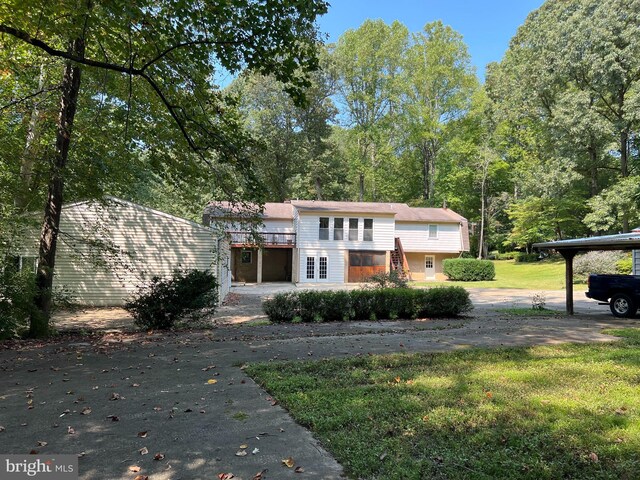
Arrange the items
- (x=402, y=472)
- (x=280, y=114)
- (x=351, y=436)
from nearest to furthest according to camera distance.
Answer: (x=402, y=472) < (x=351, y=436) < (x=280, y=114)

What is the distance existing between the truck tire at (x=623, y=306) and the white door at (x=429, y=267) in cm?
2136

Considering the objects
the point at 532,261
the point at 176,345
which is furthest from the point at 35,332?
the point at 532,261

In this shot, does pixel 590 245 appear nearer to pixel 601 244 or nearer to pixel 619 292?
pixel 601 244

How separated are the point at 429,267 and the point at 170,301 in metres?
27.7

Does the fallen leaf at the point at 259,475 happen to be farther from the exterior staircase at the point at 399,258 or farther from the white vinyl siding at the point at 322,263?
the exterior staircase at the point at 399,258

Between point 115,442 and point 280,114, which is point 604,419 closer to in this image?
point 115,442

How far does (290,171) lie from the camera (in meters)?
42.5

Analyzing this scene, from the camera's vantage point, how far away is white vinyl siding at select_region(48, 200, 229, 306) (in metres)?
16.4

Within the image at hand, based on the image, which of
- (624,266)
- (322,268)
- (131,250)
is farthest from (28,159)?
(624,266)

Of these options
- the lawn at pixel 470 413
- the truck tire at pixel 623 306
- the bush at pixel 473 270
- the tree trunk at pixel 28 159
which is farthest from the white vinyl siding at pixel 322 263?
the lawn at pixel 470 413

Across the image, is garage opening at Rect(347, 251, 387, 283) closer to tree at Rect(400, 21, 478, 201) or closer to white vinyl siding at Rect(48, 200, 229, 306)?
white vinyl siding at Rect(48, 200, 229, 306)

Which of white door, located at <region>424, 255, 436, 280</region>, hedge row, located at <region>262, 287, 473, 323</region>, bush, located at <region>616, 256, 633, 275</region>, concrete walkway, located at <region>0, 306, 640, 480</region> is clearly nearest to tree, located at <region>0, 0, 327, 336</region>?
concrete walkway, located at <region>0, 306, 640, 480</region>

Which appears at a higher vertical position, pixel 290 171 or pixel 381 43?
pixel 381 43

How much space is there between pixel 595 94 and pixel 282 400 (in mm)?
34590
